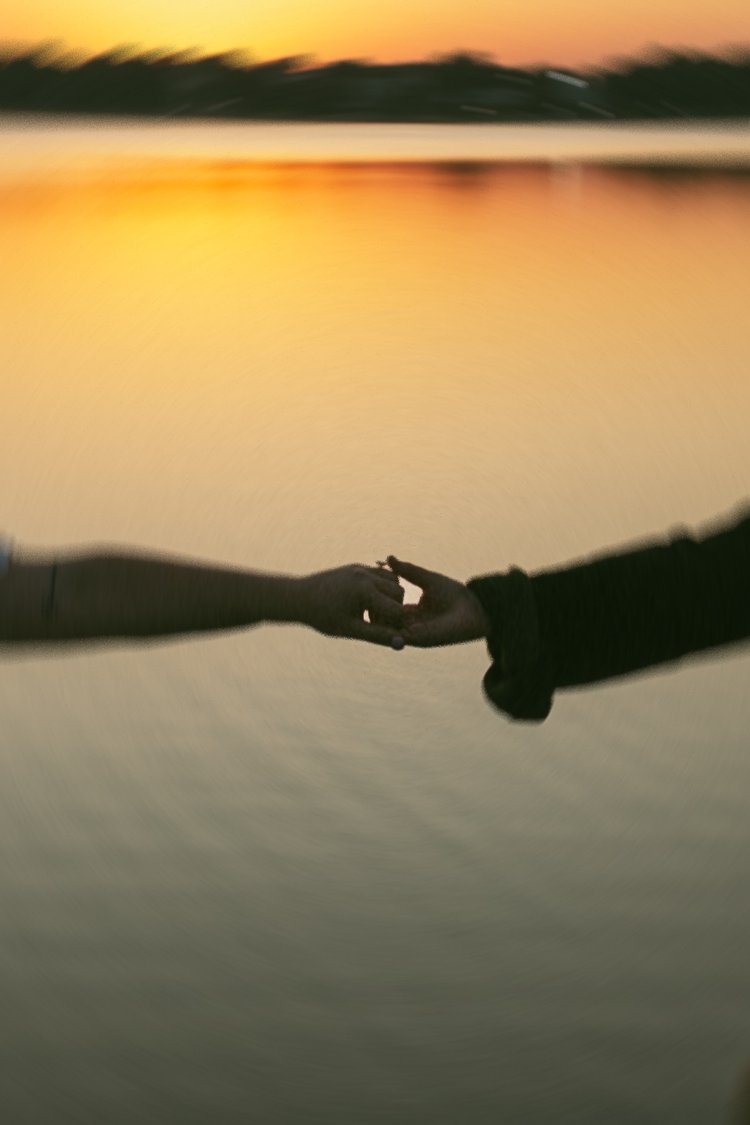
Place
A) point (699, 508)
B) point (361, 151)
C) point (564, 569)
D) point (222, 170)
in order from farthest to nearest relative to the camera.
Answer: point (222, 170), point (361, 151), point (699, 508), point (564, 569)

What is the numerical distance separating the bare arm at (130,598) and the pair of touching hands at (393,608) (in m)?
0.03

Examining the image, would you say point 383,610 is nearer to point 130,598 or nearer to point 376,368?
point 130,598

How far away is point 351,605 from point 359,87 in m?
5.98

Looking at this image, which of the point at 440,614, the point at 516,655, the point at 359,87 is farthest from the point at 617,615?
the point at 359,87

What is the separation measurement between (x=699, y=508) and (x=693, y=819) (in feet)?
5.78

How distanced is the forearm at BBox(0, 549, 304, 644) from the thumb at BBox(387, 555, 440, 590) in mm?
299

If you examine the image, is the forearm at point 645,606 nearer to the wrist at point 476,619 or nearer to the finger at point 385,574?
the wrist at point 476,619

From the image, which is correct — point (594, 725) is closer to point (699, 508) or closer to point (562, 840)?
point (562, 840)

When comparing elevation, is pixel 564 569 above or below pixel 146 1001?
above

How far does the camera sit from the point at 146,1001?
3797 millimetres

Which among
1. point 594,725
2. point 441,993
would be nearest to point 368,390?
point 594,725

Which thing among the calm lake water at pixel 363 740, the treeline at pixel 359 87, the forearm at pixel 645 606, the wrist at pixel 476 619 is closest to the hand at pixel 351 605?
the wrist at pixel 476 619

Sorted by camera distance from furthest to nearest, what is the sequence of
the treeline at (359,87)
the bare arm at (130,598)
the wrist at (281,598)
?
1. the treeline at (359,87)
2. the wrist at (281,598)
3. the bare arm at (130,598)

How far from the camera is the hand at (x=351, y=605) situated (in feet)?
8.83
